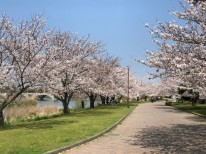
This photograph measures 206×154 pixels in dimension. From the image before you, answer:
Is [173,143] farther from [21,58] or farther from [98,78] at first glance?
[98,78]

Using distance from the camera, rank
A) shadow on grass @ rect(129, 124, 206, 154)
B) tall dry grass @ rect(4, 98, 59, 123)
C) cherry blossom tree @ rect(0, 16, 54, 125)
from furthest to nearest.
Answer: tall dry grass @ rect(4, 98, 59, 123)
cherry blossom tree @ rect(0, 16, 54, 125)
shadow on grass @ rect(129, 124, 206, 154)

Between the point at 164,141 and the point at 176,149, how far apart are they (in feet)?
7.16

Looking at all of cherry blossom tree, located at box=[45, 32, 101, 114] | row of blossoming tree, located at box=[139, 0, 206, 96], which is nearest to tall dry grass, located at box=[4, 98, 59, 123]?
cherry blossom tree, located at box=[45, 32, 101, 114]

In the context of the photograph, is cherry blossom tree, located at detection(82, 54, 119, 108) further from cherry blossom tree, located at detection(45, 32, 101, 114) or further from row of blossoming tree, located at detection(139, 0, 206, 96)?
row of blossoming tree, located at detection(139, 0, 206, 96)

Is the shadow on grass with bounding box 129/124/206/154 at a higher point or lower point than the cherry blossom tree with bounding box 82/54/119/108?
lower

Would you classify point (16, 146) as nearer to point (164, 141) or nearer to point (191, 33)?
point (164, 141)

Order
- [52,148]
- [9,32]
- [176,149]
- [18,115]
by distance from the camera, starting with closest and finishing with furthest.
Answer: [52,148]
[176,149]
[9,32]
[18,115]

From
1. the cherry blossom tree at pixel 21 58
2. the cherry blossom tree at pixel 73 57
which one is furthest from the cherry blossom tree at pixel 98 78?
the cherry blossom tree at pixel 21 58

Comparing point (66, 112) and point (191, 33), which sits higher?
point (191, 33)

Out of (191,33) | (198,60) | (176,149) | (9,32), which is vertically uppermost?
(9,32)

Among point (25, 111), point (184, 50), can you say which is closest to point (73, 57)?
point (25, 111)

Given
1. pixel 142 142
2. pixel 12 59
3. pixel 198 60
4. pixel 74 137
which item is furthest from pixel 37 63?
pixel 198 60

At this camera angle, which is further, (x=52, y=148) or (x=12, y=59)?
(x=12, y=59)

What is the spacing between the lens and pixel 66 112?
115 ft
